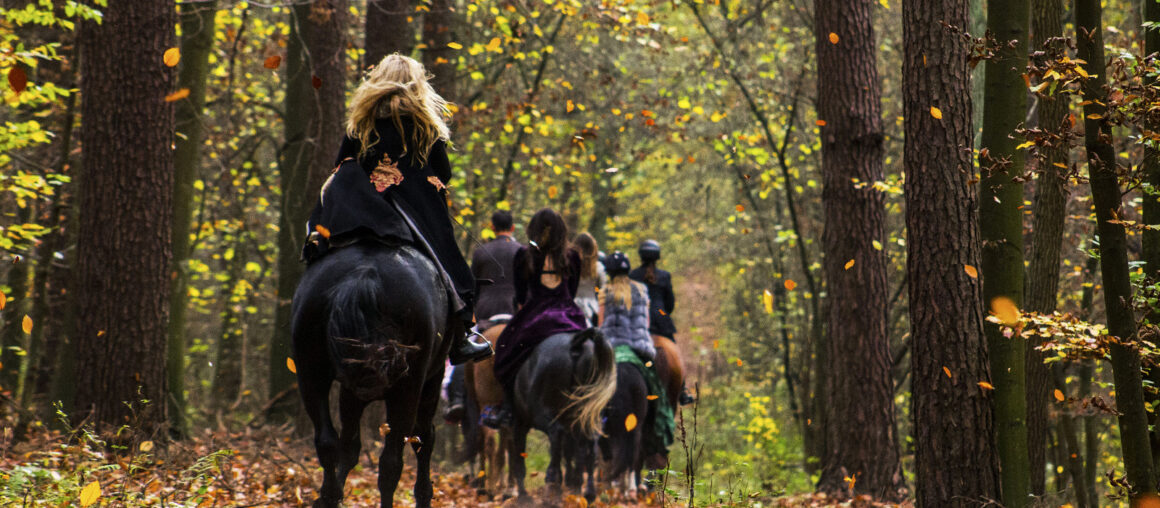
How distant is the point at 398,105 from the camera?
6.57 meters

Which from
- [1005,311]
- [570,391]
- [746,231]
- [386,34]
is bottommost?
[570,391]

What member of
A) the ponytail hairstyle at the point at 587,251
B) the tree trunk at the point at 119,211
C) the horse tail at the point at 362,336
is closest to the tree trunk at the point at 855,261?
the ponytail hairstyle at the point at 587,251

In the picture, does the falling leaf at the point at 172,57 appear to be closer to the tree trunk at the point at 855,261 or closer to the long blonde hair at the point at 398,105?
the long blonde hair at the point at 398,105

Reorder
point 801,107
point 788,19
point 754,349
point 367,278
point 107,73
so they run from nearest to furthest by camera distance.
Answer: point 367,278, point 107,73, point 788,19, point 801,107, point 754,349

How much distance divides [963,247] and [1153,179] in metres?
1.08

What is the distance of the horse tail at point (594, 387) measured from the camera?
29.7ft

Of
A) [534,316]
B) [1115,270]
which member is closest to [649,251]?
[534,316]

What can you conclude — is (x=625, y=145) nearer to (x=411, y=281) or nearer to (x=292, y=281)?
(x=292, y=281)

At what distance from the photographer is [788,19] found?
1988 centimetres

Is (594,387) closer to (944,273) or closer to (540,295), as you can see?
(540,295)

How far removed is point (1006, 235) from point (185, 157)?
30.5ft

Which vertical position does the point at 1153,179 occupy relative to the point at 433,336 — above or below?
above

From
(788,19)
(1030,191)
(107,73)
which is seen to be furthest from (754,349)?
(107,73)

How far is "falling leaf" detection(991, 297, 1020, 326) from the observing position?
537 cm
